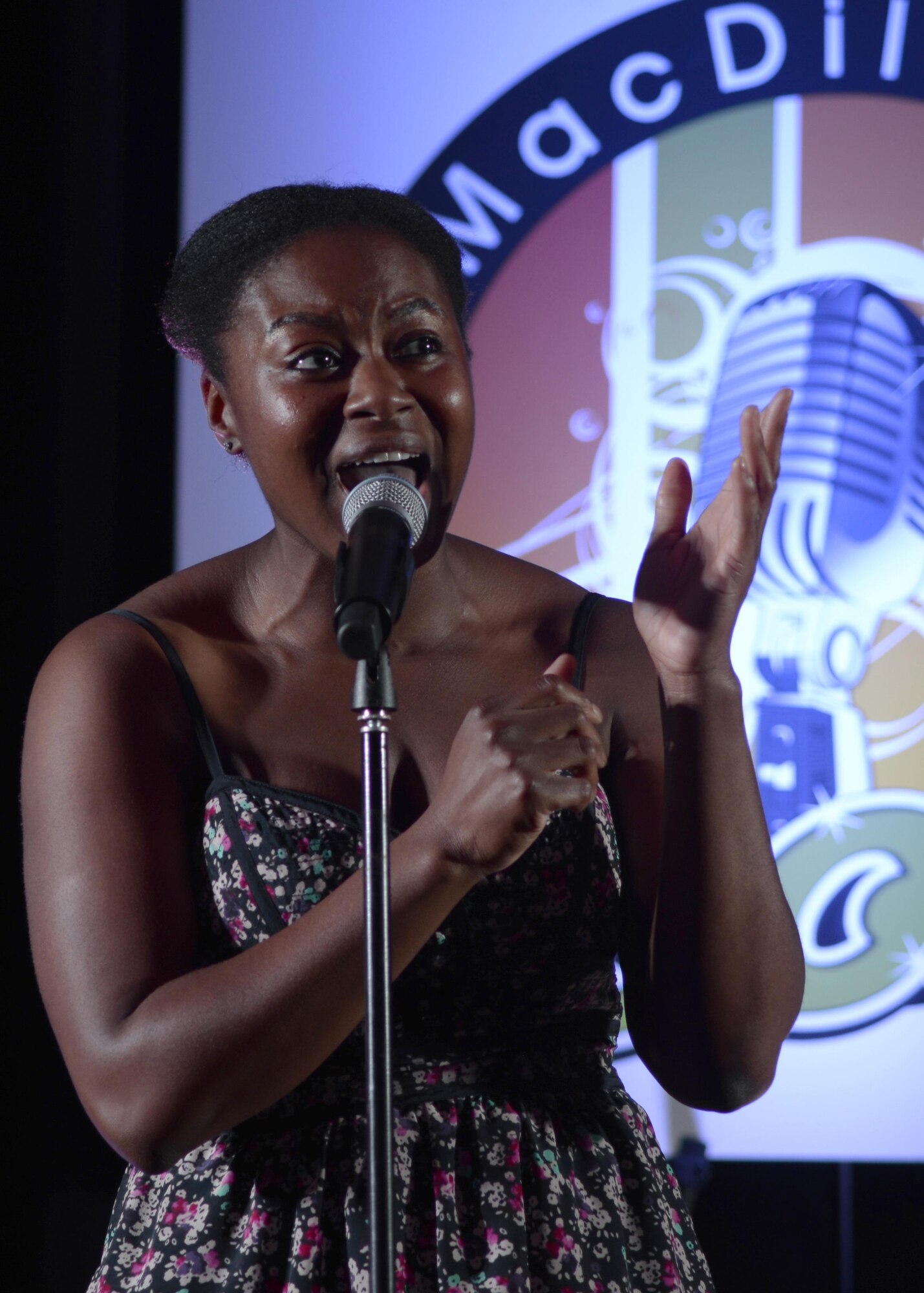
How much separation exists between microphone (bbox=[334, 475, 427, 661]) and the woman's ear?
1.45 feet

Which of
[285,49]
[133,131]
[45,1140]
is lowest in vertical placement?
[45,1140]

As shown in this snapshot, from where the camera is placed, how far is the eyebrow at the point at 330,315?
1.20m

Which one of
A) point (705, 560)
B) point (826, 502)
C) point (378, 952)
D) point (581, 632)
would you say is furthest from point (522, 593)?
point (826, 502)

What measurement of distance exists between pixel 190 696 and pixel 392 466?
285mm

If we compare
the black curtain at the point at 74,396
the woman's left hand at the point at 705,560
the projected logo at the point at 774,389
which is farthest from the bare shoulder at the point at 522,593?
the black curtain at the point at 74,396

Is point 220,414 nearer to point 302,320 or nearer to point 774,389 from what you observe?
point 302,320

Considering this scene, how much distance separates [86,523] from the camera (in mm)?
2195

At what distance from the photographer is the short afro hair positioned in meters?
1.27

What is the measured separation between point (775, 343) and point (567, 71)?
583mm

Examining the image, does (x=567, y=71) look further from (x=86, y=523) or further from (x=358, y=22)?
(x=86, y=523)

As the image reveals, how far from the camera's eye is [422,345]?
1.22 m

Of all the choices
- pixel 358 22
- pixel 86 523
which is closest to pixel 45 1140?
pixel 86 523

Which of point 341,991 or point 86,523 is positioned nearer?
point 341,991

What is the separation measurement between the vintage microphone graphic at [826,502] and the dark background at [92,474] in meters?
0.69
